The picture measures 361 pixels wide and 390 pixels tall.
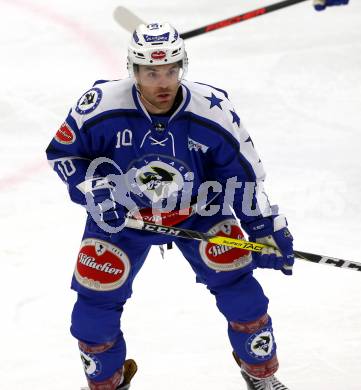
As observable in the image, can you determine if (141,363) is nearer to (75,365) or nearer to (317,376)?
(75,365)

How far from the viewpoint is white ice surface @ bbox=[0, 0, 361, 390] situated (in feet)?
15.9

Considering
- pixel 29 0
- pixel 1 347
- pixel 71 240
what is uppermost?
pixel 1 347

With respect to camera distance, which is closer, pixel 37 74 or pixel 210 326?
pixel 210 326

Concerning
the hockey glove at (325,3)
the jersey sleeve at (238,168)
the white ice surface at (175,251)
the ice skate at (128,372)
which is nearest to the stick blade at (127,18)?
the white ice surface at (175,251)

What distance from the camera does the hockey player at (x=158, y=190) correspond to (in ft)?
13.2

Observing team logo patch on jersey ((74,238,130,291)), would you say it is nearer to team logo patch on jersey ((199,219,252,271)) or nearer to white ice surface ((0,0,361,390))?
team logo patch on jersey ((199,219,252,271))

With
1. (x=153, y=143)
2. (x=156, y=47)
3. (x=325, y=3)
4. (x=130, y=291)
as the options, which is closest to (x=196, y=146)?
(x=153, y=143)

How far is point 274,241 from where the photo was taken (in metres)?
4.22

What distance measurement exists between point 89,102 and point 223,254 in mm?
859

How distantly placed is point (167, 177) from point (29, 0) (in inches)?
267

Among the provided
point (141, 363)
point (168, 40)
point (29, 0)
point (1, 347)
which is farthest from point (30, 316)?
point (29, 0)

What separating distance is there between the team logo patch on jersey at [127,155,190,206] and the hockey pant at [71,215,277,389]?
6.9 inches

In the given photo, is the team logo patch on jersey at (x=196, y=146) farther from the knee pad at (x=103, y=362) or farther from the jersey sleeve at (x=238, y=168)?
the knee pad at (x=103, y=362)

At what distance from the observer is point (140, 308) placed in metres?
5.31
